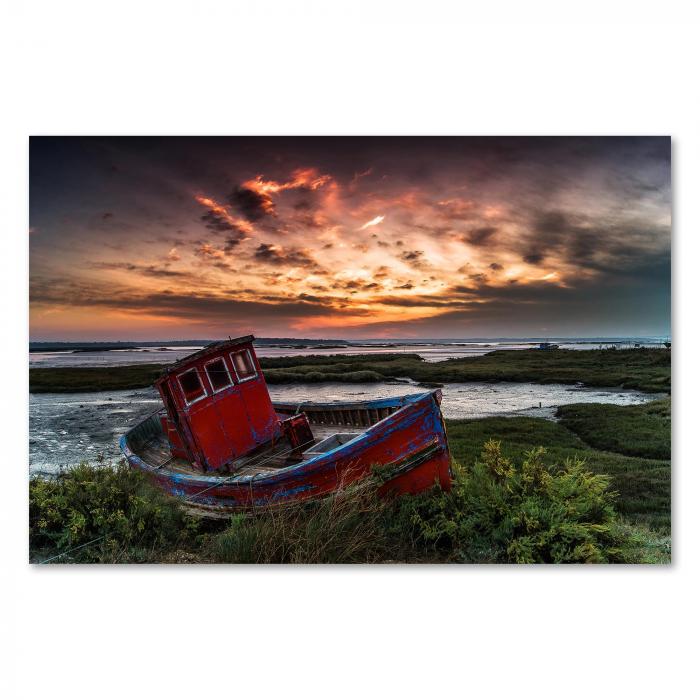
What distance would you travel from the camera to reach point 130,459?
5926mm

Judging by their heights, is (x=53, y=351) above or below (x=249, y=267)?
below

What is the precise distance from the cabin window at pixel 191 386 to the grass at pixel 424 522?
1.20 metres

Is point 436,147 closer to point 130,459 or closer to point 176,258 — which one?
point 176,258

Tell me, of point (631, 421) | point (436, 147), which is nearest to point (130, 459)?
point (436, 147)

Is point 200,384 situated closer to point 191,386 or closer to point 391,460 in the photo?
point 191,386

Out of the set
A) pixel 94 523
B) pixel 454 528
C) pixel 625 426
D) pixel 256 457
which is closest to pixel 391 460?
pixel 454 528

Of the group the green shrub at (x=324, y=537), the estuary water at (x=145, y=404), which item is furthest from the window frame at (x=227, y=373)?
the green shrub at (x=324, y=537)

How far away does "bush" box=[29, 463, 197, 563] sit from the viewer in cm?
468

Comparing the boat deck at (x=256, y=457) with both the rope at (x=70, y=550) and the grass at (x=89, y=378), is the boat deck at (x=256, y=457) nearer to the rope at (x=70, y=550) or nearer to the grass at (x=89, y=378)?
the grass at (x=89, y=378)

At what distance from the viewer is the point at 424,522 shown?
457 centimetres

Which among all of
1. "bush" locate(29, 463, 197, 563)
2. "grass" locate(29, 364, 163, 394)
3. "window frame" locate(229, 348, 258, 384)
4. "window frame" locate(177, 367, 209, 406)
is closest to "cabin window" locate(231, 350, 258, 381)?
"window frame" locate(229, 348, 258, 384)

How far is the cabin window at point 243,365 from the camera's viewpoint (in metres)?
6.14

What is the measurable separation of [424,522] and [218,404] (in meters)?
2.95
